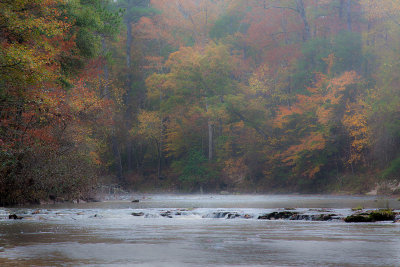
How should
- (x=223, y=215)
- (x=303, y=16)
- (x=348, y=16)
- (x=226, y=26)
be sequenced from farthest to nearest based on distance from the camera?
(x=226, y=26) < (x=303, y=16) < (x=348, y=16) < (x=223, y=215)

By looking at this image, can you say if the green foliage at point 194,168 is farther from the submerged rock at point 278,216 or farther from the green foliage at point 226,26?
the submerged rock at point 278,216

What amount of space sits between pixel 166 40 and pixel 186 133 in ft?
31.3

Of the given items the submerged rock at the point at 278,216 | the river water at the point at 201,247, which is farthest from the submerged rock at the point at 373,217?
the river water at the point at 201,247

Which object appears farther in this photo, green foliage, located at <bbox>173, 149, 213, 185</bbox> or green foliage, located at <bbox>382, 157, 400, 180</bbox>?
green foliage, located at <bbox>173, 149, 213, 185</bbox>

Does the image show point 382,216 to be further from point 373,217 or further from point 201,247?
point 201,247

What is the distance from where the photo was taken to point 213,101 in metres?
44.1

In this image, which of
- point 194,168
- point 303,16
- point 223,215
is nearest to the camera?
point 223,215

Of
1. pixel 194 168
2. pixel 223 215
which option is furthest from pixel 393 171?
pixel 223 215

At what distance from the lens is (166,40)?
172ft

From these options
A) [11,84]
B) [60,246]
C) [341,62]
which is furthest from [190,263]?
[341,62]

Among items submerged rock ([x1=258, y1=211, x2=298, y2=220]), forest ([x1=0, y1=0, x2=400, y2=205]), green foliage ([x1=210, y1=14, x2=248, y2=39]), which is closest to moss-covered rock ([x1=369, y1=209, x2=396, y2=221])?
submerged rock ([x1=258, y1=211, x2=298, y2=220])

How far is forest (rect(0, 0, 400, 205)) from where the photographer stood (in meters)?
20.8

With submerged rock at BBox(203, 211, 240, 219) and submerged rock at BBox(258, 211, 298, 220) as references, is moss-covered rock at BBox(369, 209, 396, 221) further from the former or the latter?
submerged rock at BBox(203, 211, 240, 219)

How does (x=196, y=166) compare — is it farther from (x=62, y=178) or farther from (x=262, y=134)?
(x=62, y=178)
